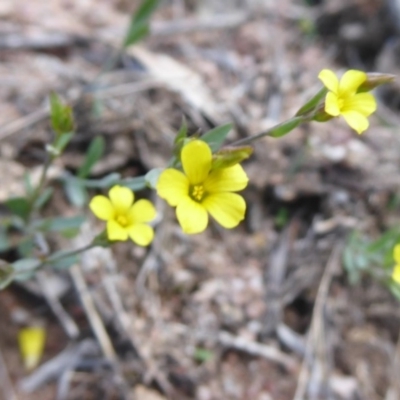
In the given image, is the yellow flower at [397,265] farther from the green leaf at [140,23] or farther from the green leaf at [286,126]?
the green leaf at [140,23]

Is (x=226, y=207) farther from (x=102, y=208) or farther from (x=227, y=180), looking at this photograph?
(x=102, y=208)

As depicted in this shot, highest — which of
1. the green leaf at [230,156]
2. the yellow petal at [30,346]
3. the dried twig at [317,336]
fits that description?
the green leaf at [230,156]

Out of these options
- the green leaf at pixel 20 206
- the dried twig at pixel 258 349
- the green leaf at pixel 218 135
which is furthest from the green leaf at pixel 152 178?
the dried twig at pixel 258 349

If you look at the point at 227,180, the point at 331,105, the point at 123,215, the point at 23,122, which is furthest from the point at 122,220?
the point at 23,122

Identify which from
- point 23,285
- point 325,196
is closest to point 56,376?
point 23,285

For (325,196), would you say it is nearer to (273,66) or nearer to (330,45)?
(273,66)

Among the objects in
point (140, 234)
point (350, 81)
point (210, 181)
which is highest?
point (350, 81)

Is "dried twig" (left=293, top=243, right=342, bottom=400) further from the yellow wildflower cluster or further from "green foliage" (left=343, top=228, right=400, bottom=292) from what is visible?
the yellow wildflower cluster
